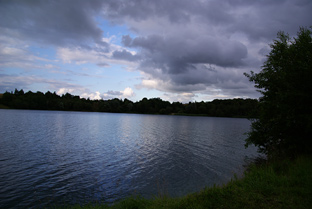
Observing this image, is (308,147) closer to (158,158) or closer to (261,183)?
(261,183)

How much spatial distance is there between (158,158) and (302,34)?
61.1ft

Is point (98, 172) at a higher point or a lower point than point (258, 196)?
lower

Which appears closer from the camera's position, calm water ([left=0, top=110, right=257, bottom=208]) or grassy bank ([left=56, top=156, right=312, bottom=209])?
grassy bank ([left=56, top=156, right=312, bottom=209])

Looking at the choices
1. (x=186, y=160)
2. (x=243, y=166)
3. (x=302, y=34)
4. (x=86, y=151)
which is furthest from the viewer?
(x=86, y=151)

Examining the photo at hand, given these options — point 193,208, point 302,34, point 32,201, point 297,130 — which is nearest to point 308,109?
point 297,130

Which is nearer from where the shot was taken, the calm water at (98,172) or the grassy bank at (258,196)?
the grassy bank at (258,196)

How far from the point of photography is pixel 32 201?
11094 millimetres

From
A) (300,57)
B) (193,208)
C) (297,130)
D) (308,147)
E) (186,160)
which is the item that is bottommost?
(186,160)

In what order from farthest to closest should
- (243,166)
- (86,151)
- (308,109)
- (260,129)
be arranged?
1. (86,151)
2. (243,166)
3. (260,129)
4. (308,109)

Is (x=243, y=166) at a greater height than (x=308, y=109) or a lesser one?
lesser

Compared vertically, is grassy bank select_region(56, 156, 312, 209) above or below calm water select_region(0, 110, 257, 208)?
above

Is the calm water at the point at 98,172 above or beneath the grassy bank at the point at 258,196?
beneath

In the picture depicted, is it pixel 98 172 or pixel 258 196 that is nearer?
pixel 258 196

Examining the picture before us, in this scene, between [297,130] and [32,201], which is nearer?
[32,201]
